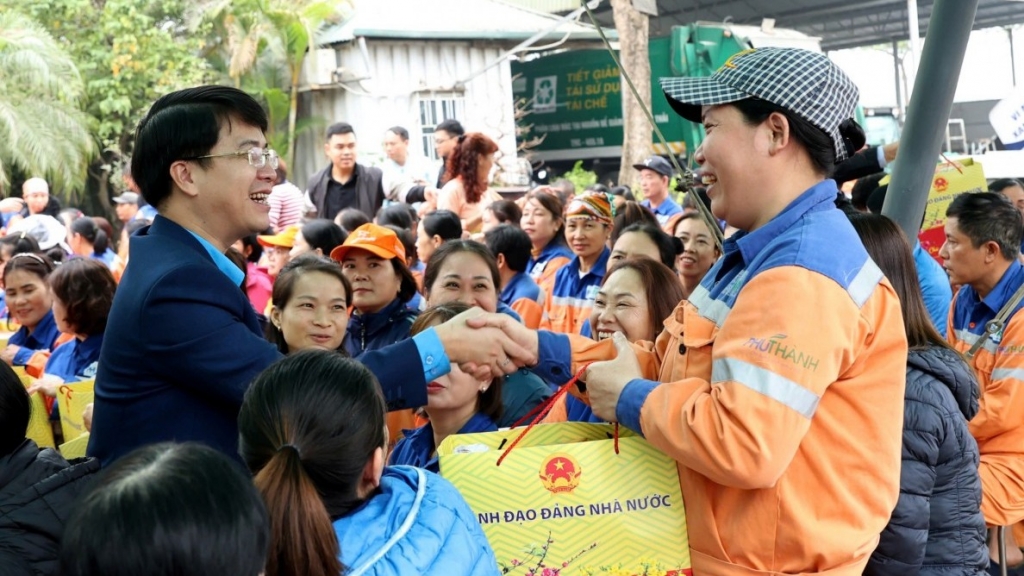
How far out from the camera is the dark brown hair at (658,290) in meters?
4.02

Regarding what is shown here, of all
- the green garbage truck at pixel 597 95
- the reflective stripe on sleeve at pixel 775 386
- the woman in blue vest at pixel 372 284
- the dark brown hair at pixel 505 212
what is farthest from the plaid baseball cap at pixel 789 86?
the green garbage truck at pixel 597 95

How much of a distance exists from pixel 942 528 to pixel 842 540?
110 centimetres

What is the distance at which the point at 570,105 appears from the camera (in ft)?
72.6

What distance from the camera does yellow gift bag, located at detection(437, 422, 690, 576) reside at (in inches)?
91.0

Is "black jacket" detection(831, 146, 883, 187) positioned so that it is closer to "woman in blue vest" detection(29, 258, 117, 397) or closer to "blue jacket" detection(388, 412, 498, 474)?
"blue jacket" detection(388, 412, 498, 474)

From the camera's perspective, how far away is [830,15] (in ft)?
70.5

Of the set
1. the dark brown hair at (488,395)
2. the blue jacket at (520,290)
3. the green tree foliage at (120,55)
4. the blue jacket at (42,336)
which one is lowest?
the blue jacket at (42,336)

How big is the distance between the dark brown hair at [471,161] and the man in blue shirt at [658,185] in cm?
214

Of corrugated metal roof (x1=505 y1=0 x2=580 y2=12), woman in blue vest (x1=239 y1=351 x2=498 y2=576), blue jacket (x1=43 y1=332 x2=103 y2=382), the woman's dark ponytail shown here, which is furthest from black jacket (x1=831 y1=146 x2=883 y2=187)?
corrugated metal roof (x1=505 y1=0 x2=580 y2=12)

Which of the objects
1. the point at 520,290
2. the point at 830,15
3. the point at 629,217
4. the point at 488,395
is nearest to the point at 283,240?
the point at 520,290

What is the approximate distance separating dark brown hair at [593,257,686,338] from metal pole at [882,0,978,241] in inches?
32.4

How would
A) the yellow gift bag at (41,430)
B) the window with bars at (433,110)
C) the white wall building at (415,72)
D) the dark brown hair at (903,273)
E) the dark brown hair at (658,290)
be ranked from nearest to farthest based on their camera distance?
the dark brown hair at (903,273) → the dark brown hair at (658,290) → the yellow gift bag at (41,430) → the white wall building at (415,72) → the window with bars at (433,110)

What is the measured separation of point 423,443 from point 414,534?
157 centimetres

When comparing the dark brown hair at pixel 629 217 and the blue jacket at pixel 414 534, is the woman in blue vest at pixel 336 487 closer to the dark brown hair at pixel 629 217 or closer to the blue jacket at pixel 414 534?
the blue jacket at pixel 414 534
